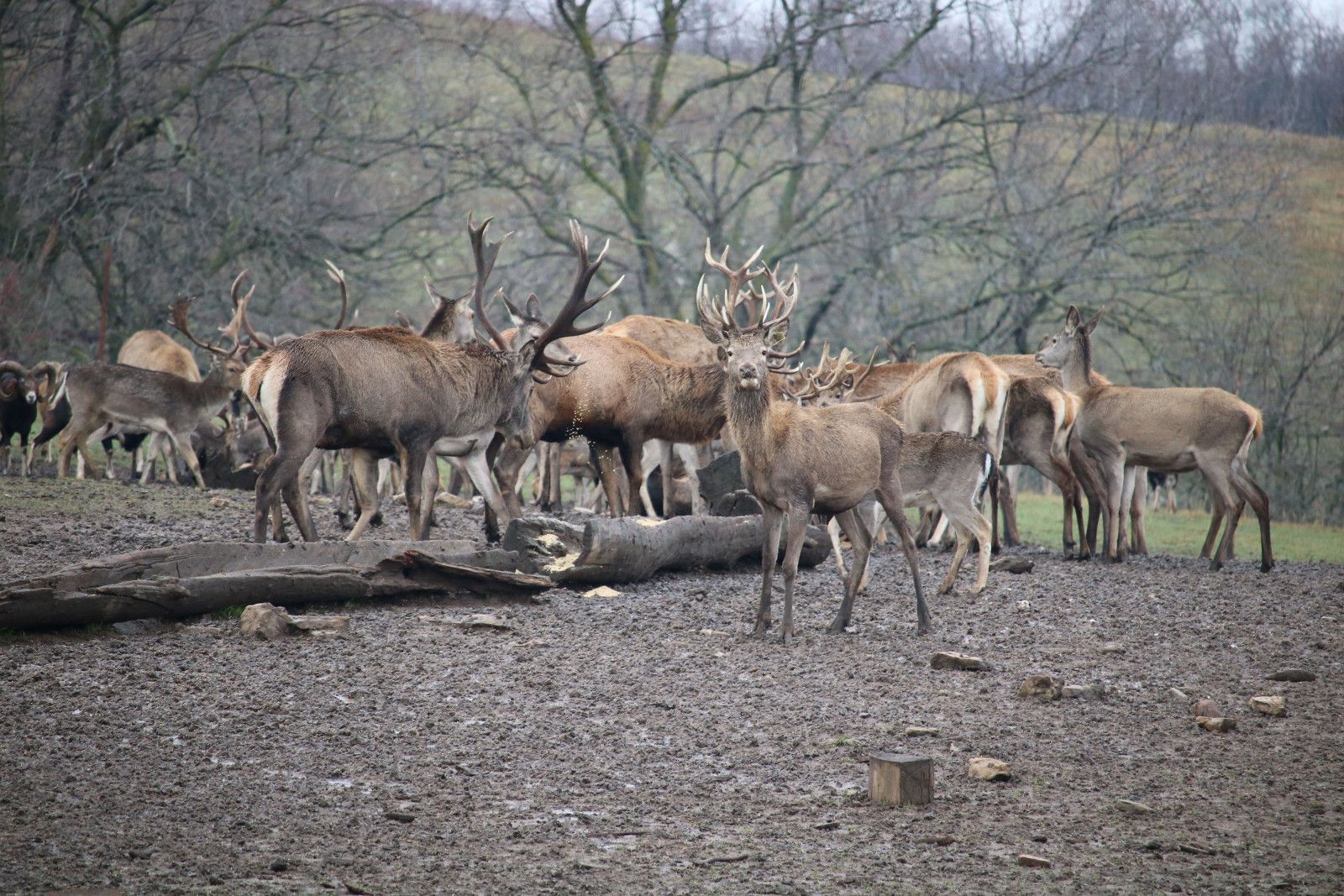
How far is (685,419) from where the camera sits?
1278cm

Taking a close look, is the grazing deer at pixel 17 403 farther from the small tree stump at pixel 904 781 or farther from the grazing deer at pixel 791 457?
the small tree stump at pixel 904 781

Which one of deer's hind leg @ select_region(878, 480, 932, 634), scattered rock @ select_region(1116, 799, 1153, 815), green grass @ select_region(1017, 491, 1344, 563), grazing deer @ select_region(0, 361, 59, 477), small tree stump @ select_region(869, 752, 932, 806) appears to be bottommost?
scattered rock @ select_region(1116, 799, 1153, 815)

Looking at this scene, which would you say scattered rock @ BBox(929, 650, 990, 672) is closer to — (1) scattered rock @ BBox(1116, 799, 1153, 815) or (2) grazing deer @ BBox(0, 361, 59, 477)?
(1) scattered rock @ BBox(1116, 799, 1153, 815)

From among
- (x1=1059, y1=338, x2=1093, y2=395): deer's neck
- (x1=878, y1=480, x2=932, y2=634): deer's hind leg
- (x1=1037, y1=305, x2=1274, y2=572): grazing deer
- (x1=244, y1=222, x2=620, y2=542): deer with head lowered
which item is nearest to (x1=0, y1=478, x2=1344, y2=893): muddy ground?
(x1=878, y1=480, x2=932, y2=634): deer's hind leg

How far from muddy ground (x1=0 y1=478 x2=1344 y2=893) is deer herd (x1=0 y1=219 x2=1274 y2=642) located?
1.23m

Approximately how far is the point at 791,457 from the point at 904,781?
3.29 m

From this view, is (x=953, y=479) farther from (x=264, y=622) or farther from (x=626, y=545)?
(x=264, y=622)

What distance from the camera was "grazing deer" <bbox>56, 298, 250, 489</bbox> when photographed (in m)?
14.8

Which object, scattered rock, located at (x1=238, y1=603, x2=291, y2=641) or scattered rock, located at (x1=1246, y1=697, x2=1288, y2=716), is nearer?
scattered rock, located at (x1=1246, y1=697, x2=1288, y2=716)

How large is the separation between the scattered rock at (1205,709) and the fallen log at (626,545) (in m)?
4.22

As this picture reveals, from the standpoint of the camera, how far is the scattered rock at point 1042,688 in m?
6.70

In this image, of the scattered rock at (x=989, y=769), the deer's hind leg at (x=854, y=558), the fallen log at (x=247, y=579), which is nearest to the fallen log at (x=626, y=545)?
the fallen log at (x=247, y=579)

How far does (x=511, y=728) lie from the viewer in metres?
5.94

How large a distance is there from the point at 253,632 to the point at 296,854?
3135 mm
